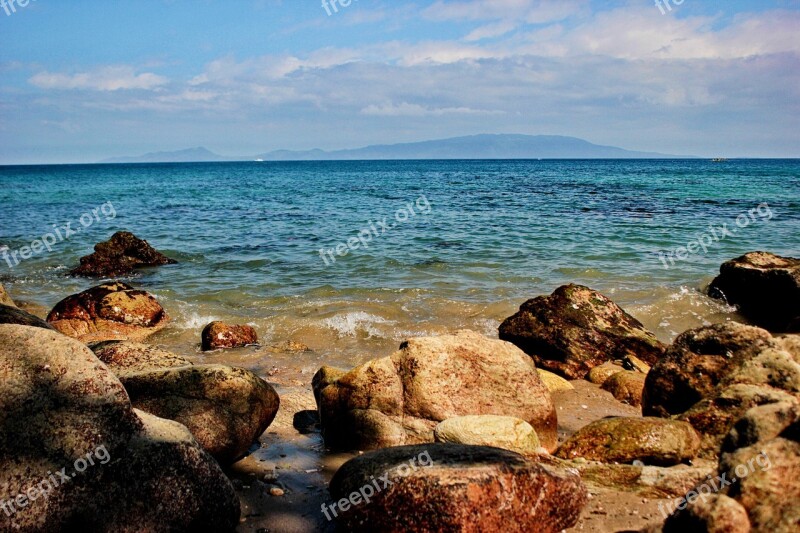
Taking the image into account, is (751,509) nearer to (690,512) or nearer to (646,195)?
(690,512)

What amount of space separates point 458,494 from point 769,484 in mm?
1708

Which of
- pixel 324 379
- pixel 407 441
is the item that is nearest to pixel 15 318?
pixel 324 379

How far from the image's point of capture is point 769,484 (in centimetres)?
294

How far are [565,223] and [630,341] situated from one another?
15170 millimetres

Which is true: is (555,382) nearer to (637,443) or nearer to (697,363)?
(697,363)

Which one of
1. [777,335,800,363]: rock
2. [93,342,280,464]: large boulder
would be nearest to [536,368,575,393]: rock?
[777,335,800,363]: rock

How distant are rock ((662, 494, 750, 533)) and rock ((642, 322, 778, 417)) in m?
2.82

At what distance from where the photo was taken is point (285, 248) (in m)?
19.2

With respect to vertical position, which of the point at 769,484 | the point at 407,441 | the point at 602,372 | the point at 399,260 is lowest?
the point at 602,372

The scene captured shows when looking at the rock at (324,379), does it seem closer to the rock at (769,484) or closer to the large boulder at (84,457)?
the large boulder at (84,457)

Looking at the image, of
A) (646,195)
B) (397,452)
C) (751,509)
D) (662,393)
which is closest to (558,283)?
(662,393)

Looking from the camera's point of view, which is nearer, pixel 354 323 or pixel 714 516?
pixel 714 516

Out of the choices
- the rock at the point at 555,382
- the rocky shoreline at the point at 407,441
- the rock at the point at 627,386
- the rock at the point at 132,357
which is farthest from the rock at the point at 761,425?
the rock at the point at 132,357

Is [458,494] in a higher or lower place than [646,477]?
higher
